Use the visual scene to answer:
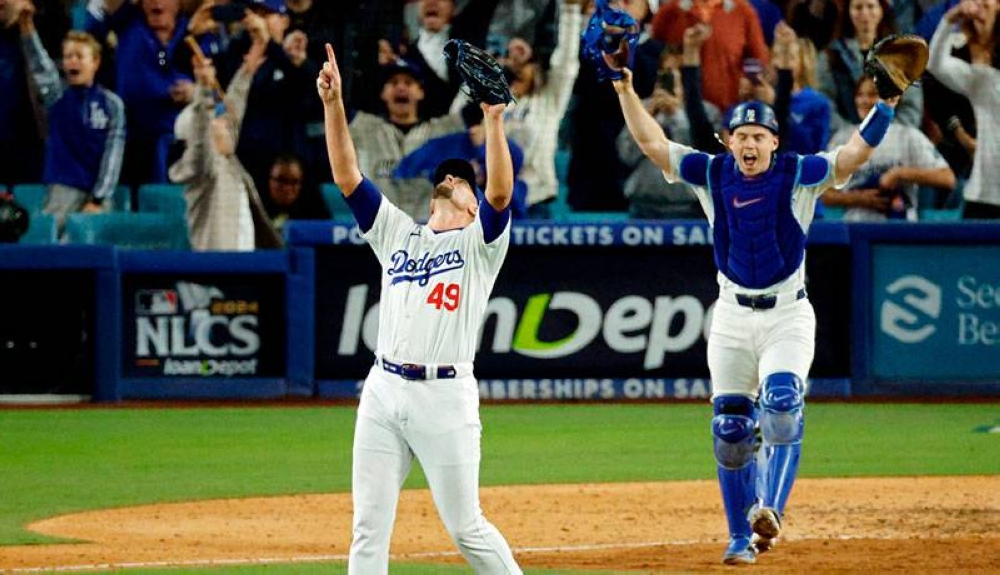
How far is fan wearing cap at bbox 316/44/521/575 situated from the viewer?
582 cm

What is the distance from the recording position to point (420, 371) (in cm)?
589

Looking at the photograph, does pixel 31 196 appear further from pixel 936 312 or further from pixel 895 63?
pixel 895 63

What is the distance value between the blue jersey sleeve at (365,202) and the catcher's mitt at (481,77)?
1.50 ft

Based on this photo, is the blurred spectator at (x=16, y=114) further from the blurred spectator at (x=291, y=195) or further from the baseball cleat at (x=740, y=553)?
the baseball cleat at (x=740, y=553)

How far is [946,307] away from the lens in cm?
1483

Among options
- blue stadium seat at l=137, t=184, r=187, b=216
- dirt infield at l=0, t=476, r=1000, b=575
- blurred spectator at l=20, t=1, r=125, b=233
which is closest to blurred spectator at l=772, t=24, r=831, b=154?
dirt infield at l=0, t=476, r=1000, b=575

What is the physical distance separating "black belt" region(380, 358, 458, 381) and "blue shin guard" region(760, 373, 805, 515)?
2169mm

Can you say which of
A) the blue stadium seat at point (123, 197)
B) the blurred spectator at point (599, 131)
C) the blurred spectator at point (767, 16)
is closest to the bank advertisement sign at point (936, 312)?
the blurred spectator at point (767, 16)

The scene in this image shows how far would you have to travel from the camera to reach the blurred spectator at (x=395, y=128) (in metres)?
14.5

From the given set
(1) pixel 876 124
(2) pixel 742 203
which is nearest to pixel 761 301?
(2) pixel 742 203

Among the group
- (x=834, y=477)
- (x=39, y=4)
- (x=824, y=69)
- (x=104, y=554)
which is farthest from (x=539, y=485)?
(x=39, y=4)

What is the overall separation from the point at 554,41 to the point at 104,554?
8.19 m

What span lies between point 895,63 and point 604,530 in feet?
8.85

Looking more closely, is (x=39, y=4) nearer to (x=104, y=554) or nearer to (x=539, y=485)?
(x=539, y=485)
